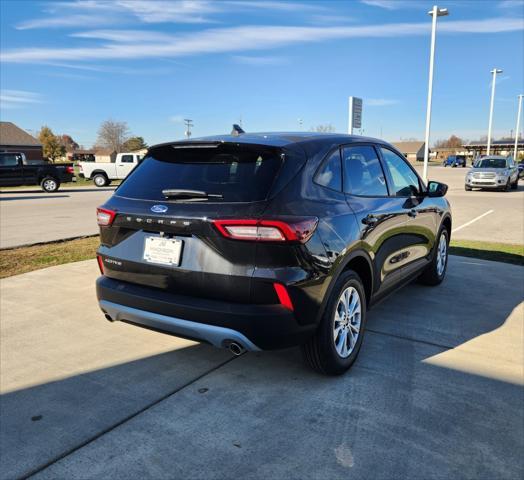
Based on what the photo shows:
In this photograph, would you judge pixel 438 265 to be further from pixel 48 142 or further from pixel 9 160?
pixel 48 142

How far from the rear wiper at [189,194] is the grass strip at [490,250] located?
19.3ft

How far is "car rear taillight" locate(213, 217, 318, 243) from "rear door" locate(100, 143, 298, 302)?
3cm

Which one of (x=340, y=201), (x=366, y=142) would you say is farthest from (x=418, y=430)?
(x=366, y=142)

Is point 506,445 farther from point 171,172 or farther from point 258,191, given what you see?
point 171,172

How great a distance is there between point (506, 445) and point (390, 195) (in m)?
2.23

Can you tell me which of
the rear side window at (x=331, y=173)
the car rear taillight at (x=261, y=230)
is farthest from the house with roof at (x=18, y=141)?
the car rear taillight at (x=261, y=230)

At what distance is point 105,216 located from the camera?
11.1 feet

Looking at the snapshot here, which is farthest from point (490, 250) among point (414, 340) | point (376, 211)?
point (376, 211)

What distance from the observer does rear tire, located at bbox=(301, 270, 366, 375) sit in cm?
313

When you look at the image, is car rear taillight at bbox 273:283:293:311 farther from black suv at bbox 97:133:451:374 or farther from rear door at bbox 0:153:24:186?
rear door at bbox 0:153:24:186

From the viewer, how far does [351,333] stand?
11.4 ft

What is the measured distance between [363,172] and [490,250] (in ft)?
17.3

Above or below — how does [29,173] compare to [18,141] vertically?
below

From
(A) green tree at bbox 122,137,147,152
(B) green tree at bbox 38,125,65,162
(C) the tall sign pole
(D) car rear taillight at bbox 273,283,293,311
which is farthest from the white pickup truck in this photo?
(A) green tree at bbox 122,137,147,152
